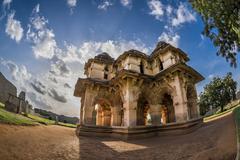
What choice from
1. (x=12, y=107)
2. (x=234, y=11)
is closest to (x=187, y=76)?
(x=234, y=11)

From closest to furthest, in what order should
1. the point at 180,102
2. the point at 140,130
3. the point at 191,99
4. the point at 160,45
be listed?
the point at 140,130 < the point at 180,102 < the point at 191,99 < the point at 160,45

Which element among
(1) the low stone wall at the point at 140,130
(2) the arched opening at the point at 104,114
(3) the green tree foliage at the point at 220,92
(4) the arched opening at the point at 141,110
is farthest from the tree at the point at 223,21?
(3) the green tree foliage at the point at 220,92

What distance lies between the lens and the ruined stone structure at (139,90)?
1834 centimetres

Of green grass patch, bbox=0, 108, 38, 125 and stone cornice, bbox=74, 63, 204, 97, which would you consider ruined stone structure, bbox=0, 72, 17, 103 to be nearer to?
stone cornice, bbox=74, 63, 204, 97

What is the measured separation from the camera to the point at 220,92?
4153 cm

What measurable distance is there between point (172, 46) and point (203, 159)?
19.7m

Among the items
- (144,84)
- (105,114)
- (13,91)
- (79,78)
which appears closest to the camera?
(144,84)

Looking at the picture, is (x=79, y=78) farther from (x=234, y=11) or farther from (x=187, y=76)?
(x=234, y=11)

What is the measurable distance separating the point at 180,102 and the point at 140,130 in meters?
5.93

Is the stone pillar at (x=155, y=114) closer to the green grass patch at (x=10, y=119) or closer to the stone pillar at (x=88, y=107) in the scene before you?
the stone pillar at (x=88, y=107)

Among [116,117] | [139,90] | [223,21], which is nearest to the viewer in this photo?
[223,21]

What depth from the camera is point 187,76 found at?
19.6m

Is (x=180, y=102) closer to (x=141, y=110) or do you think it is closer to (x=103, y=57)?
(x=141, y=110)

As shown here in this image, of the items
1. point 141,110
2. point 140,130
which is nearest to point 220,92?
point 141,110
